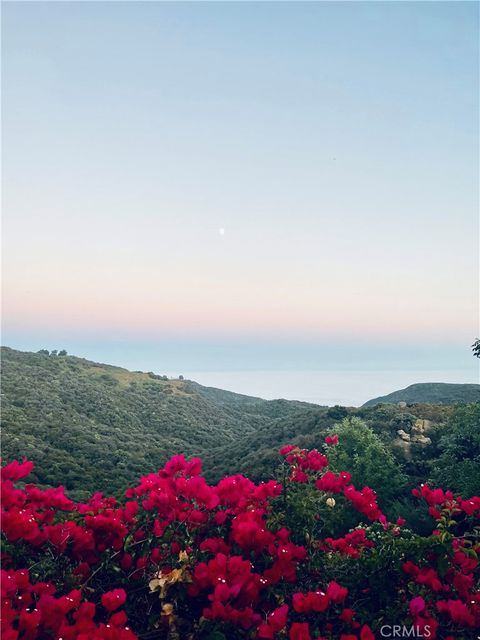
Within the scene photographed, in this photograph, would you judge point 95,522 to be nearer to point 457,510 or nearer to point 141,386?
point 457,510

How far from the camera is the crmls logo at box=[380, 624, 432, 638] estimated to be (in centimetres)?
272

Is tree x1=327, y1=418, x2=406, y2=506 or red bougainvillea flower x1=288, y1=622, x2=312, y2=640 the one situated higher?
red bougainvillea flower x1=288, y1=622, x2=312, y2=640

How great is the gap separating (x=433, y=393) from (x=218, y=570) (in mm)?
65222

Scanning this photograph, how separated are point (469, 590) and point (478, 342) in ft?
39.4

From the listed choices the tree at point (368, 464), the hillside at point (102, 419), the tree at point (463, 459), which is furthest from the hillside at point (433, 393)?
the tree at point (368, 464)

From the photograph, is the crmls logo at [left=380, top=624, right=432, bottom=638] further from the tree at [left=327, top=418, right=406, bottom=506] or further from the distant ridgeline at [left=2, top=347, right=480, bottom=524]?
the tree at [left=327, top=418, right=406, bottom=506]

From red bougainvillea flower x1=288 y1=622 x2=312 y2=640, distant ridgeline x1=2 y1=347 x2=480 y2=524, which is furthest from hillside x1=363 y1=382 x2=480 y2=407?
red bougainvillea flower x1=288 y1=622 x2=312 y2=640

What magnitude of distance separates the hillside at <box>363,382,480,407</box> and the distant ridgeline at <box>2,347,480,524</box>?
0.49 meters

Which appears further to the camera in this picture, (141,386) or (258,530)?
(141,386)

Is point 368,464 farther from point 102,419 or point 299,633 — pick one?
point 102,419

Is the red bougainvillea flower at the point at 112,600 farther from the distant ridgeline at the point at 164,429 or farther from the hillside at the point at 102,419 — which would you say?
the hillside at the point at 102,419

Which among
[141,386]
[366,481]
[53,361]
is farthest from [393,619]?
[53,361]

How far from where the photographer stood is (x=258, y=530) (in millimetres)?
3113

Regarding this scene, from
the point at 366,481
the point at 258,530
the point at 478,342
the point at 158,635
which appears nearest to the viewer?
the point at 158,635
